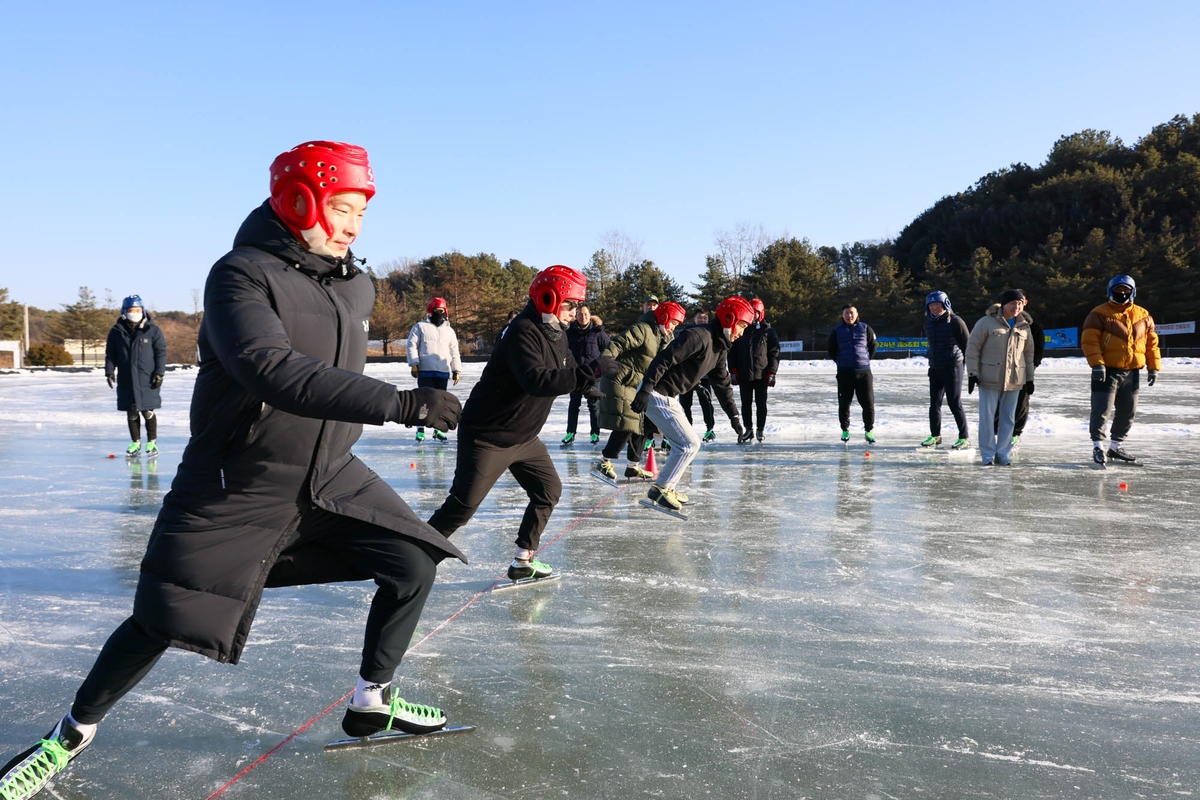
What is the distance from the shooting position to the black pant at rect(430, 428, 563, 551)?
425cm

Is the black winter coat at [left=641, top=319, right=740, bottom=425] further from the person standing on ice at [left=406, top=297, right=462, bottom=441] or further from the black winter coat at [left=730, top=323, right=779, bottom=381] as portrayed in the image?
the black winter coat at [left=730, top=323, right=779, bottom=381]

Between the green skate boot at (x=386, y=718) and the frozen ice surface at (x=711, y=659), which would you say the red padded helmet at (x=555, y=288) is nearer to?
the frozen ice surface at (x=711, y=659)

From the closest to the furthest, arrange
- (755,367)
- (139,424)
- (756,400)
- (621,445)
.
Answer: (621,445), (139,424), (755,367), (756,400)

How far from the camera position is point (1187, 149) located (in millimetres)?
48281

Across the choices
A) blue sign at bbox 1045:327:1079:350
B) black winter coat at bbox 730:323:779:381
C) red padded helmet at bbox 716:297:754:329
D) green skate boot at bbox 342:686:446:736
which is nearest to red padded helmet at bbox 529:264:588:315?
green skate boot at bbox 342:686:446:736

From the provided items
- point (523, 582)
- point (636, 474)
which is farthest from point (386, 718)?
point (636, 474)

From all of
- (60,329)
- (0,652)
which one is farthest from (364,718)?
(60,329)

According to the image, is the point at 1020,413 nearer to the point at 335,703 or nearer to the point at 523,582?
the point at 523,582

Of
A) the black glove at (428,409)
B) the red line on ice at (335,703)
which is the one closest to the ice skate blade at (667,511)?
the red line on ice at (335,703)

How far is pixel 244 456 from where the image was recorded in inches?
85.2

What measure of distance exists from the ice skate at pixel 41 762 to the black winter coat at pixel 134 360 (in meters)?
7.77

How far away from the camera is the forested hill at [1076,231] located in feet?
137

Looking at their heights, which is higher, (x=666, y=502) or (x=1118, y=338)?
(x=1118, y=338)

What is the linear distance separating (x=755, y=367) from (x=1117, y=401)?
390 centimetres
